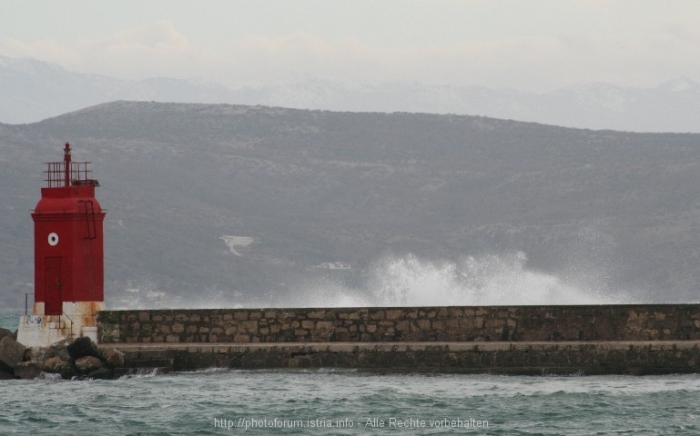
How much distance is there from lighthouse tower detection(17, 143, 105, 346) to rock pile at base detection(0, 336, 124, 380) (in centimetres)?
18

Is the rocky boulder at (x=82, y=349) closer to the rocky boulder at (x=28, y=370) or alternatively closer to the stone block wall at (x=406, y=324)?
the stone block wall at (x=406, y=324)

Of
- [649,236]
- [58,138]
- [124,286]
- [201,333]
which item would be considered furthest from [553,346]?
[58,138]

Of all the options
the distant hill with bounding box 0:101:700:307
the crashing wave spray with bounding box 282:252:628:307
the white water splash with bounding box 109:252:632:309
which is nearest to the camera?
the crashing wave spray with bounding box 282:252:628:307

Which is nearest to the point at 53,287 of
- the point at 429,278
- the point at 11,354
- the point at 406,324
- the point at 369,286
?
the point at 11,354

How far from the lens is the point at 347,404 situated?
71.8 ft

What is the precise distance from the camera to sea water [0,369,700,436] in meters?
20.3

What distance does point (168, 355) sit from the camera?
79.2 ft

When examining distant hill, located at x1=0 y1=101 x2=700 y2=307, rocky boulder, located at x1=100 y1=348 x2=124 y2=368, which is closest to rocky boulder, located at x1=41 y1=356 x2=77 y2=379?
rocky boulder, located at x1=100 y1=348 x2=124 y2=368

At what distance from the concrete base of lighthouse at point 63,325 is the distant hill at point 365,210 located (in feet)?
368

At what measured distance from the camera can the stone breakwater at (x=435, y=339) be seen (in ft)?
76.5

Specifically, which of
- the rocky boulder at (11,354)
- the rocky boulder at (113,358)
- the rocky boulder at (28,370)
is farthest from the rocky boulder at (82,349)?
the rocky boulder at (11,354)

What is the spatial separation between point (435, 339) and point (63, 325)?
17.5 ft

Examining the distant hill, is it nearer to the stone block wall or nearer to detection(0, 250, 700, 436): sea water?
the stone block wall

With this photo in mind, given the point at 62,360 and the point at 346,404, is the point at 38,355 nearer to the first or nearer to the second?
the point at 62,360
